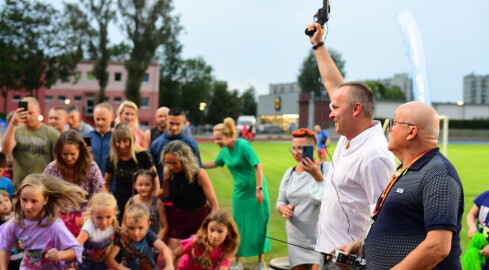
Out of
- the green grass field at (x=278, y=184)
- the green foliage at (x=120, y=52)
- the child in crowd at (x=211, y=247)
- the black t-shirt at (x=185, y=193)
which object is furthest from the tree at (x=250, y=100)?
the child in crowd at (x=211, y=247)

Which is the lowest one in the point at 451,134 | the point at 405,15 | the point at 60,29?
the point at 451,134

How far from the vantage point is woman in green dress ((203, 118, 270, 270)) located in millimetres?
7137

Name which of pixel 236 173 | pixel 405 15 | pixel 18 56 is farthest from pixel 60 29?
pixel 236 173

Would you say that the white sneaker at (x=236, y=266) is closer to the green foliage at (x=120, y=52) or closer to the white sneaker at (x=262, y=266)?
the white sneaker at (x=262, y=266)

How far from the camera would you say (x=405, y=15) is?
16.5 metres

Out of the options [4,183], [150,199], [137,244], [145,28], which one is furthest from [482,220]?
[145,28]

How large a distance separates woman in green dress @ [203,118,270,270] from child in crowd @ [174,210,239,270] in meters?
1.78

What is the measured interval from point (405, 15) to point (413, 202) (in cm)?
1528

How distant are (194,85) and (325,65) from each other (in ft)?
301

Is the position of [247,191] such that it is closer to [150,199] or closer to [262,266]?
[262,266]

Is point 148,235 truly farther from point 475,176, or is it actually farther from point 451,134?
point 451,134

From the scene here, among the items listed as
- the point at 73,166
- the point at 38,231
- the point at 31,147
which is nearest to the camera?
the point at 38,231

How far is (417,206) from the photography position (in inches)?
94.7

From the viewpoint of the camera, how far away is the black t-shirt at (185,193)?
19.6 feet
